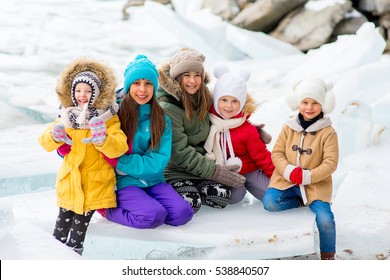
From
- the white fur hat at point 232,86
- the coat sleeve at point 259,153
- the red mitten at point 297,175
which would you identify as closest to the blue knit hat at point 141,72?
the white fur hat at point 232,86

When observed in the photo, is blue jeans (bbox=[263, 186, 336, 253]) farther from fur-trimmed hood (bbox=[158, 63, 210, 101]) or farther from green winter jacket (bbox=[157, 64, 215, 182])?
fur-trimmed hood (bbox=[158, 63, 210, 101])

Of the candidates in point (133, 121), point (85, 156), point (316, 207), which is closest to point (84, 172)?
point (85, 156)

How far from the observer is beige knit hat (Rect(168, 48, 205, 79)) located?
2.72m

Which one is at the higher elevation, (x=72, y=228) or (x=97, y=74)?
(x=97, y=74)

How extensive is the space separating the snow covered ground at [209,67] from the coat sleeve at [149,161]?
0.25m

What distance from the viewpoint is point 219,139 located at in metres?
2.84

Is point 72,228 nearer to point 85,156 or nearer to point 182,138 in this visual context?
point 85,156

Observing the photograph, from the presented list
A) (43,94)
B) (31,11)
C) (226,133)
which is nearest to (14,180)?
(226,133)

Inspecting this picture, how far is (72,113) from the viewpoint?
2436 mm

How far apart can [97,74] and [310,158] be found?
1.00 metres

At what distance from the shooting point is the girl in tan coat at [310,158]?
2600 millimetres

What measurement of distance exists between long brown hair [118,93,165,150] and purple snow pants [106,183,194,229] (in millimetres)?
211

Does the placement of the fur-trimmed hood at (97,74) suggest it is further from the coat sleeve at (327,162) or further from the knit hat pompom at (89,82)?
the coat sleeve at (327,162)

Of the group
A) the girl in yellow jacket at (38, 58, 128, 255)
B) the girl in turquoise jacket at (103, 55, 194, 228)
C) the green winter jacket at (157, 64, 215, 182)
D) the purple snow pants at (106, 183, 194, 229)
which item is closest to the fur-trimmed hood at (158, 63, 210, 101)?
the green winter jacket at (157, 64, 215, 182)
